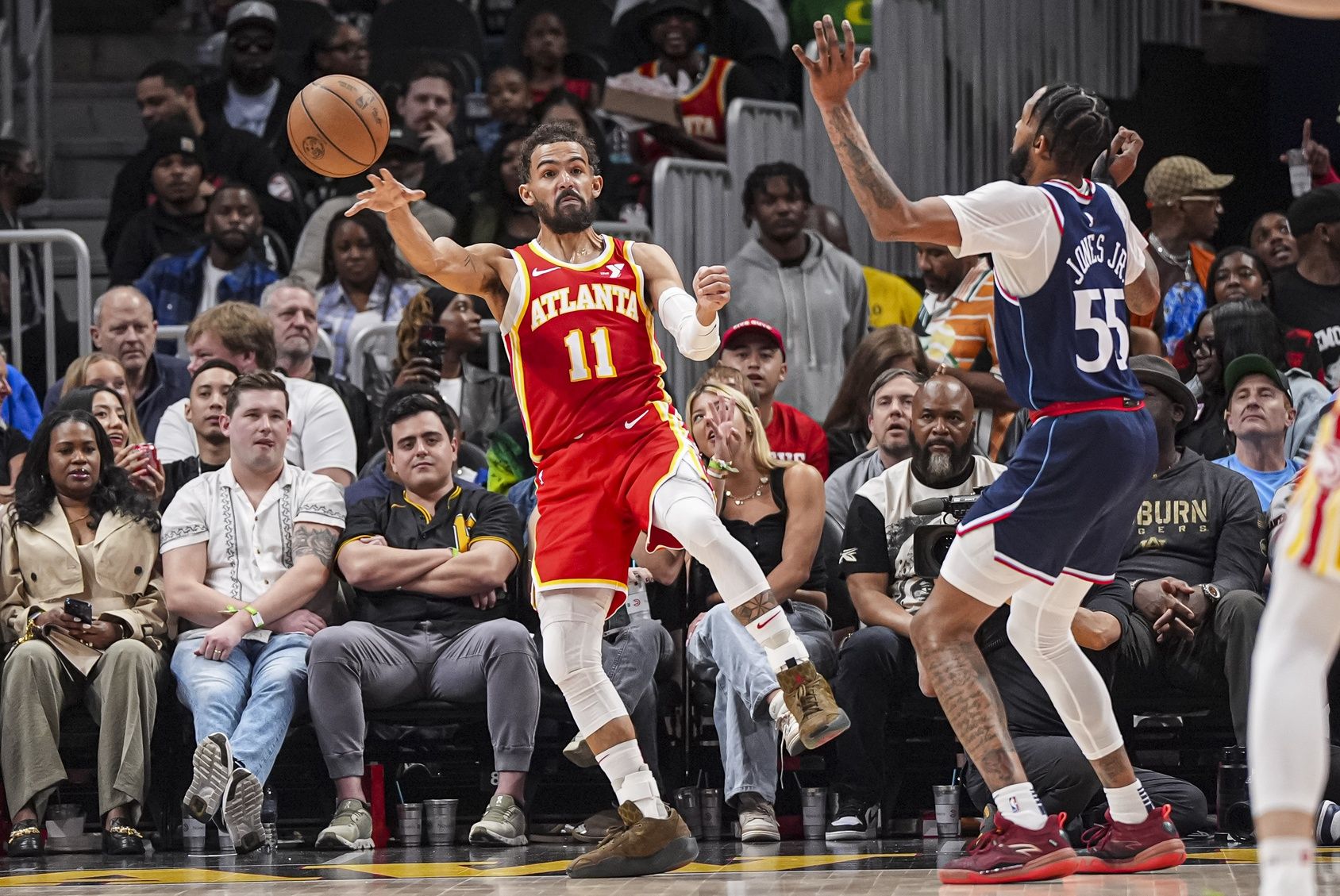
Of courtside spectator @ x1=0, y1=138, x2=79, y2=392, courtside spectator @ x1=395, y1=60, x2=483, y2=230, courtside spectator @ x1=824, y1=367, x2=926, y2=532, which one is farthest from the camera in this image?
courtside spectator @ x1=395, y1=60, x2=483, y2=230

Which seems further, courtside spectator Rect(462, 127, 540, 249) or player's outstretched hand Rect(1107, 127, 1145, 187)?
courtside spectator Rect(462, 127, 540, 249)

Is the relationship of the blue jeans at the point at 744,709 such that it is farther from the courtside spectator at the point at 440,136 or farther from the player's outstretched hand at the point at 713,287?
the courtside spectator at the point at 440,136

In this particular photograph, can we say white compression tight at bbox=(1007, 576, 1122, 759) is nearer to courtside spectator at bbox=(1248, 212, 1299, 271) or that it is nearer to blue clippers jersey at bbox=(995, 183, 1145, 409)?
blue clippers jersey at bbox=(995, 183, 1145, 409)

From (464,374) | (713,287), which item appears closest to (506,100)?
(464,374)

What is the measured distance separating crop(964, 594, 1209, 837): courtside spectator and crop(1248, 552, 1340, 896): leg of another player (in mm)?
3077

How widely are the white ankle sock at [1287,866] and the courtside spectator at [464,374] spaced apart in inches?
233

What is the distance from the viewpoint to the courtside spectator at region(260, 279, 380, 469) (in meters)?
8.82

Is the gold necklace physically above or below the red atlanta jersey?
below

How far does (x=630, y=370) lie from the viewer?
6078mm

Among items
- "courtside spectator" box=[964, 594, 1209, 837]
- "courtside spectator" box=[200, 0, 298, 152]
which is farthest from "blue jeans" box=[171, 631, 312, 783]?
"courtside spectator" box=[200, 0, 298, 152]

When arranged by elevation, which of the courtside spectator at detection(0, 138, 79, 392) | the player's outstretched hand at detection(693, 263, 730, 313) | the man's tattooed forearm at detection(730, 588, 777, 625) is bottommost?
the man's tattooed forearm at detection(730, 588, 777, 625)

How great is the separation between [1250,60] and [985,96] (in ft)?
10.2

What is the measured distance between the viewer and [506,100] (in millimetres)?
11602

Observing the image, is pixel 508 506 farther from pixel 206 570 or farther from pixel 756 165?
pixel 756 165
